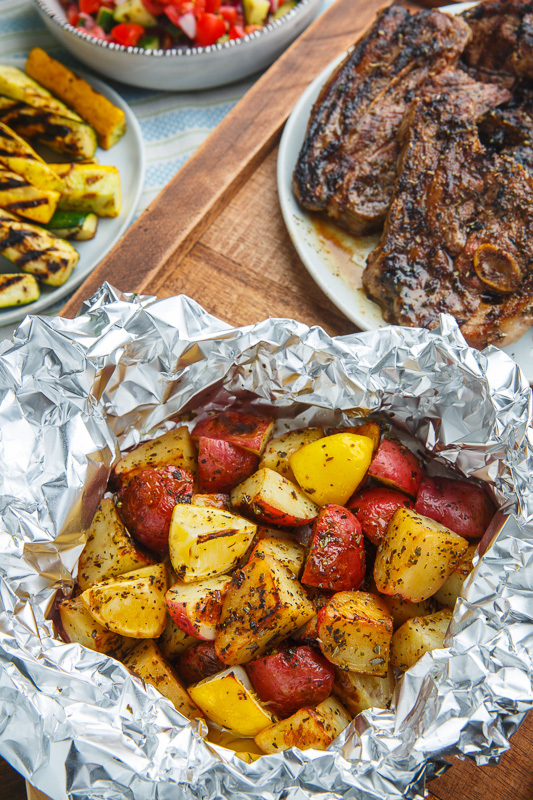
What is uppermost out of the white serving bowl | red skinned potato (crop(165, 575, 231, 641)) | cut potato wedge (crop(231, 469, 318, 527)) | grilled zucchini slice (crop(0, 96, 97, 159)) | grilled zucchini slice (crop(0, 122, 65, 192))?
the white serving bowl

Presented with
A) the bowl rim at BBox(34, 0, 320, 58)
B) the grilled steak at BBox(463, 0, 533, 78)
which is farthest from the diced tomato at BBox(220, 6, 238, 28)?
the grilled steak at BBox(463, 0, 533, 78)

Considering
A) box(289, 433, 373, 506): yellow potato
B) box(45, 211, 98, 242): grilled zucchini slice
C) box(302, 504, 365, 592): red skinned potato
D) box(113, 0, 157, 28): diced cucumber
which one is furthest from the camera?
box(113, 0, 157, 28): diced cucumber

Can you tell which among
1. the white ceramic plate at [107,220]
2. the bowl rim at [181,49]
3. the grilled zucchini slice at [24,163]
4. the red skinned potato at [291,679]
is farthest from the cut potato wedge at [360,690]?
the bowl rim at [181,49]

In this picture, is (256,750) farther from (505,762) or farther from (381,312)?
(381,312)

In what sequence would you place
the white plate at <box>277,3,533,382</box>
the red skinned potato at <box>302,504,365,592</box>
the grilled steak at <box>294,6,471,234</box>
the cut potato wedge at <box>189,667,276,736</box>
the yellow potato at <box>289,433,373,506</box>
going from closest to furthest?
the cut potato wedge at <box>189,667,276,736</box> → the red skinned potato at <box>302,504,365,592</box> → the yellow potato at <box>289,433,373,506</box> → the white plate at <box>277,3,533,382</box> → the grilled steak at <box>294,6,471,234</box>

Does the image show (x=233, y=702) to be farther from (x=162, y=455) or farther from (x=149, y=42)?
(x=149, y=42)

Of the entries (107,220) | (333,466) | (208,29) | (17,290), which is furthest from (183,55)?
(333,466)

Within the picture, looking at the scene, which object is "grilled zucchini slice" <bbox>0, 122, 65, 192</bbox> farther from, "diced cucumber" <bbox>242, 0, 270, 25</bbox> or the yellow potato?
the yellow potato
